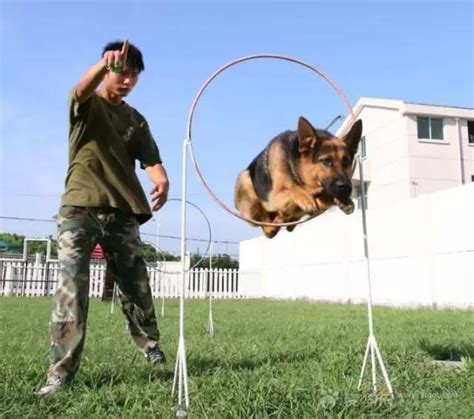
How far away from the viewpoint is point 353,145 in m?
3.33

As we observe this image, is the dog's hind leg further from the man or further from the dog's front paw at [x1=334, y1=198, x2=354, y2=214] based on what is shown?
the man

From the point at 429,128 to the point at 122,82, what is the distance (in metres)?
25.3

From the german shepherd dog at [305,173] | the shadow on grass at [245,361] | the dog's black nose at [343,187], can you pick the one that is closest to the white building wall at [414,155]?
the shadow on grass at [245,361]

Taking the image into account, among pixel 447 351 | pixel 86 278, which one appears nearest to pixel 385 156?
pixel 447 351

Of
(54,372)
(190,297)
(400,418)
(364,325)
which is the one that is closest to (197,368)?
(54,372)

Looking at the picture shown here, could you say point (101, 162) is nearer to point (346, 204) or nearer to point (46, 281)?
point (346, 204)

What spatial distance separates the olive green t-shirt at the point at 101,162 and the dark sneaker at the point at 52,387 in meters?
1.25

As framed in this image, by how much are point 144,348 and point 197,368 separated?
0.49 meters

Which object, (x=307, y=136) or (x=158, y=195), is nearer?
(x=307, y=136)

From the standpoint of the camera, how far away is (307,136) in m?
3.18

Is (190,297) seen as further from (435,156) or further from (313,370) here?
(313,370)

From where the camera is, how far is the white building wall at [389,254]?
1432 centimetres

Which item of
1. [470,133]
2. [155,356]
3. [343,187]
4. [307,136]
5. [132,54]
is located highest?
[470,133]

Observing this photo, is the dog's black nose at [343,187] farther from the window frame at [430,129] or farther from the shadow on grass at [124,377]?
the window frame at [430,129]
